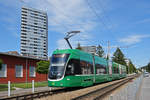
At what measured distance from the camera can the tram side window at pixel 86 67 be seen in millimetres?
17050

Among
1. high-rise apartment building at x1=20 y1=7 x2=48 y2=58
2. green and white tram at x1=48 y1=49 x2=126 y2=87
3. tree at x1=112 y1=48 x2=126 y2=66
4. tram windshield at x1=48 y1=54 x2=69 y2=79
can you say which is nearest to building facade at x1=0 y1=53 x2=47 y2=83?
tram windshield at x1=48 y1=54 x2=69 y2=79

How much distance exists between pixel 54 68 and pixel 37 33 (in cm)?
15156

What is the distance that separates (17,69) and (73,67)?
61.9 feet

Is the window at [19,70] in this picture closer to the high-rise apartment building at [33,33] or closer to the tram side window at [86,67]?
the tram side window at [86,67]

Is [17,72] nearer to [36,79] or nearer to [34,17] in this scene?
[36,79]

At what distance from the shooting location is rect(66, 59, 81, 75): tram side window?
1502 centimetres

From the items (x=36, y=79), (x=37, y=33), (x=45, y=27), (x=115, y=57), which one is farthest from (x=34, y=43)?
(x=36, y=79)

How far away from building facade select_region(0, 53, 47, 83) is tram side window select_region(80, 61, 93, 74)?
47.7 ft

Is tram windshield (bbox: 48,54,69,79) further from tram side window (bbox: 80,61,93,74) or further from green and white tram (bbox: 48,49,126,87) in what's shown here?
tram side window (bbox: 80,61,93,74)

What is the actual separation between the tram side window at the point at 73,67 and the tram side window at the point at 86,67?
32.2 inches

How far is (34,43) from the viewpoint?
156m

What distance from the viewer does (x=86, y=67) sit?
1811 centimetres

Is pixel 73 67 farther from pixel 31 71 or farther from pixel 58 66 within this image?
pixel 31 71

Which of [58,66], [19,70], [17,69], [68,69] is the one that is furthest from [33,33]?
[68,69]
